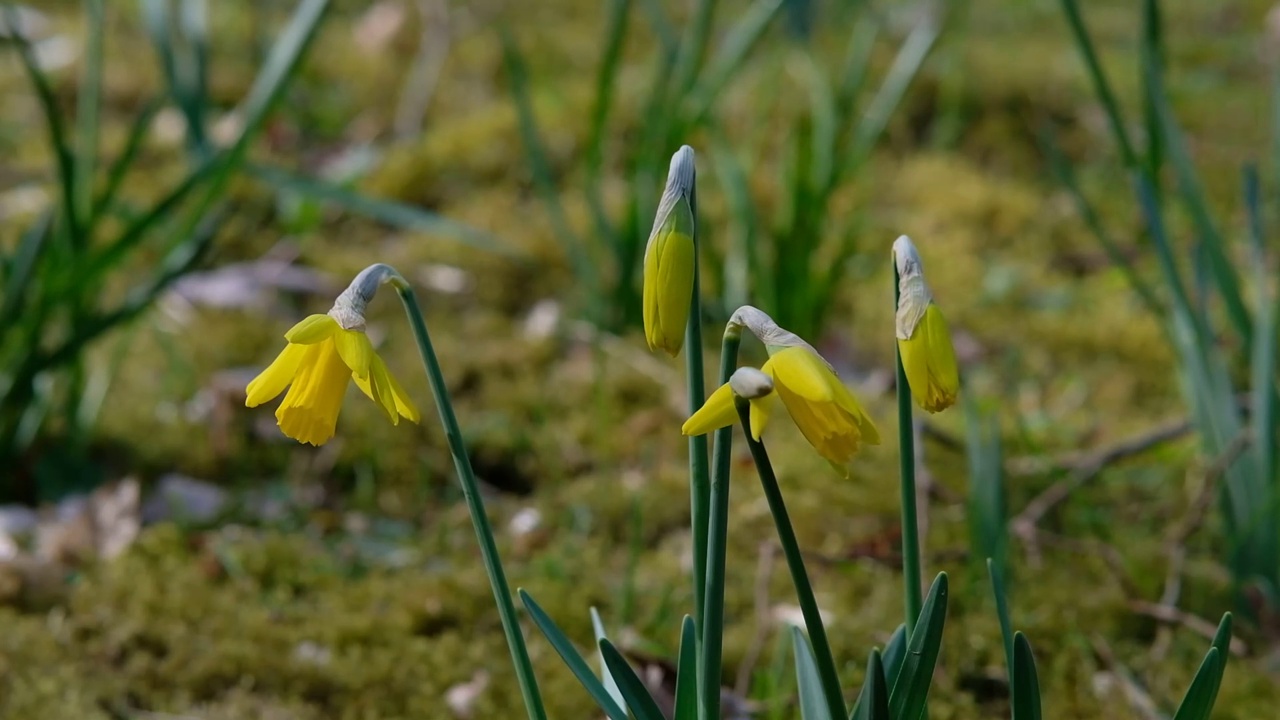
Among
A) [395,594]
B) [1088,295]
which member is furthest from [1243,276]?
[395,594]

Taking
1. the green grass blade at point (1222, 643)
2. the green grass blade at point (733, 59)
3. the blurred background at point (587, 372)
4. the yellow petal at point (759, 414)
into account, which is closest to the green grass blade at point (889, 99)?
the blurred background at point (587, 372)

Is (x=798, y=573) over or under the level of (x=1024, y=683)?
over

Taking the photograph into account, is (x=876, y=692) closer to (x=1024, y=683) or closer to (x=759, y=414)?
(x=1024, y=683)

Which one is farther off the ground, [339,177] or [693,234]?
[339,177]

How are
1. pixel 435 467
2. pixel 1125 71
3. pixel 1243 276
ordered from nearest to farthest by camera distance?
pixel 435 467 → pixel 1243 276 → pixel 1125 71

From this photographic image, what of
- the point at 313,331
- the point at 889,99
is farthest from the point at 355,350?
the point at 889,99

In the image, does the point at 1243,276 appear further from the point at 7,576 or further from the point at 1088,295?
the point at 7,576

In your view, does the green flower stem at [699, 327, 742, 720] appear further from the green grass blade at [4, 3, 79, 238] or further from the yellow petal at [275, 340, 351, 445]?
the green grass blade at [4, 3, 79, 238]
